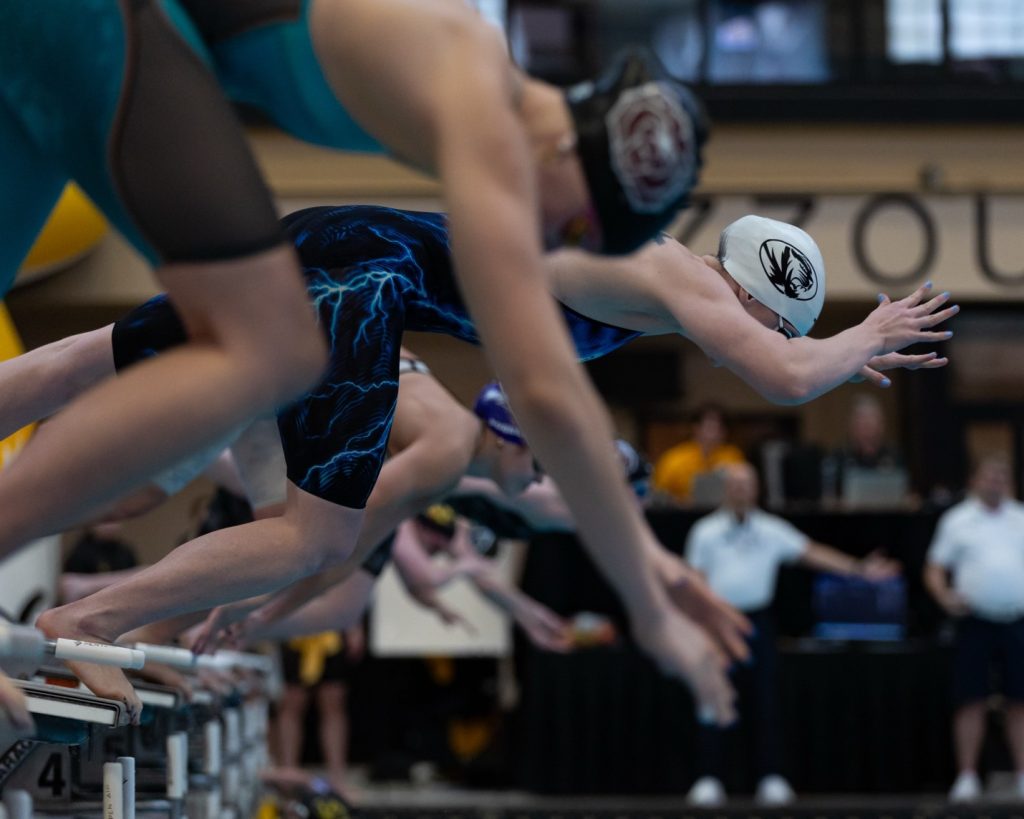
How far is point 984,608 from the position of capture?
929 centimetres

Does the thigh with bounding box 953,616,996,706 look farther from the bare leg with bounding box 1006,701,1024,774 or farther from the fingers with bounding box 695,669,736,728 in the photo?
the fingers with bounding box 695,669,736,728

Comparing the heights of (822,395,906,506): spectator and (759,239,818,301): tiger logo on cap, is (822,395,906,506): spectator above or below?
below

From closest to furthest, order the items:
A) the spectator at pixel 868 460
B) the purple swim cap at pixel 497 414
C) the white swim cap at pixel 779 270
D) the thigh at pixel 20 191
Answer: the thigh at pixel 20 191 → the white swim cap at pixel 779 270 → the purple swim cap at pixel 497 414 → the spectator at pixel 868 460

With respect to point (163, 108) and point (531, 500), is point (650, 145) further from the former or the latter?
point (531, 500)

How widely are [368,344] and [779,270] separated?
92cm

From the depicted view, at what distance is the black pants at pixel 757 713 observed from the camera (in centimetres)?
928

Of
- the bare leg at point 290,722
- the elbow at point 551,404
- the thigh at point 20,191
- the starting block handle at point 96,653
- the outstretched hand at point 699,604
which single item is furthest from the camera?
the bare leg at point 290,722

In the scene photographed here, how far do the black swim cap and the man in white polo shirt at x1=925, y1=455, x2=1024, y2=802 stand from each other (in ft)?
25.0

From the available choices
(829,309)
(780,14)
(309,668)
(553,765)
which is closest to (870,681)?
(553,765)

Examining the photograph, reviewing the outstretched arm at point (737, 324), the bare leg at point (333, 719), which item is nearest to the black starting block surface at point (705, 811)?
the bare leg at point (333, 719)

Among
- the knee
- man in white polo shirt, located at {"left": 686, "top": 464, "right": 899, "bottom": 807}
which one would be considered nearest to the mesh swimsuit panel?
the knee

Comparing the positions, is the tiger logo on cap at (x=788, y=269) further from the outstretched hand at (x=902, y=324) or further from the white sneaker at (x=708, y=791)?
the white sneaker at (x=708, y=791)

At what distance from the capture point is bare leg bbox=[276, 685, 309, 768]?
9992 millimetres

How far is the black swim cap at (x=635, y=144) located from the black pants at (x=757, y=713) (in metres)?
7.33
